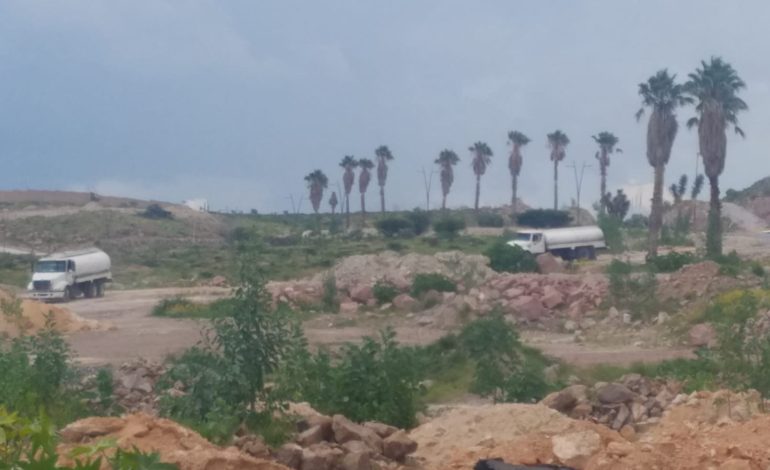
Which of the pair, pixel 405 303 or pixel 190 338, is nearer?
pixel 190 338

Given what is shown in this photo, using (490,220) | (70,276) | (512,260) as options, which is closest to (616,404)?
(512,260)

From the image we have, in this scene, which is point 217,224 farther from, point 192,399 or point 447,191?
point 192,399

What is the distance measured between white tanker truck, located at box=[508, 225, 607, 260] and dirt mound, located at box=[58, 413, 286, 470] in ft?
161

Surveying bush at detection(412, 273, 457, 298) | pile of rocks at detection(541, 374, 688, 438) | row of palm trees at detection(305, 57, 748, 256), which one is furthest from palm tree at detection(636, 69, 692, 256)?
pile of rocks at detection(541, 374, 688, 438)

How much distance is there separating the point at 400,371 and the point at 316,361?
101 cm

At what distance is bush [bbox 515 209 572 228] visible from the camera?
97188mm

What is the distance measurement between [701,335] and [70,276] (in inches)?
1196

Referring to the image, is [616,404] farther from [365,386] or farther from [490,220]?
[490,220]

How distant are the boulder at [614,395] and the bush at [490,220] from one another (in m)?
87.2

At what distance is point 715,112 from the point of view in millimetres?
56031

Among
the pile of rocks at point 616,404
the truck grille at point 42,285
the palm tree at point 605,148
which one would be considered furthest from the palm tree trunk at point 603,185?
the pile of rocks at point 616,404

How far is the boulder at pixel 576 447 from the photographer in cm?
1146

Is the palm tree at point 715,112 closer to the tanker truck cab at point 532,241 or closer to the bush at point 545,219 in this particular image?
the tanker truck cab at point 532,241

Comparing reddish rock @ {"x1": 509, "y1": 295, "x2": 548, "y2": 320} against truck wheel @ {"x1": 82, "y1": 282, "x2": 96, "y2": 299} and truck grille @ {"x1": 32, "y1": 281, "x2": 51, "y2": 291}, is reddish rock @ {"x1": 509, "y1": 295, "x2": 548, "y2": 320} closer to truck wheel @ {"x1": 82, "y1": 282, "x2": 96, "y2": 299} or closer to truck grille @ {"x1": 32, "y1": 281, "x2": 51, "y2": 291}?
truck grille @ {"x1": 32, "y1": 281, "x2": 51, "y2": 291}
